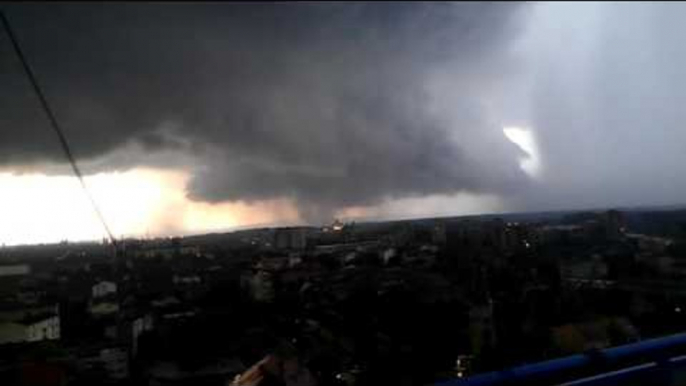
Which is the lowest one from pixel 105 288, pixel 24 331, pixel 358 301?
pixel 358 301

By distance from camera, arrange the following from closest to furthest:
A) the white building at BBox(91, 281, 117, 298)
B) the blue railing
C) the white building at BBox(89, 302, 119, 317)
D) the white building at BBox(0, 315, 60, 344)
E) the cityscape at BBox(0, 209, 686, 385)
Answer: the blue railing → the cityscape at BBox(0, 209, 686, 385) → the white building at BBox(0, 315, 60, 344) → the white building at BBox(91, 281, 117, 298) → the white building at BBox(89, 302, 119, 317)

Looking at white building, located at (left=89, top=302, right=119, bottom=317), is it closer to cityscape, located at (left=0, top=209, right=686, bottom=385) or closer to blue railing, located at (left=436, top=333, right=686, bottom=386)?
cityscape, located at (left=0, top=209, right=686, bottom=385)

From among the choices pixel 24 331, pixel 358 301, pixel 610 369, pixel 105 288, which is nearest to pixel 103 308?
pixel 105 288

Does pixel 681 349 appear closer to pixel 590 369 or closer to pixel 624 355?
pixel 624 355

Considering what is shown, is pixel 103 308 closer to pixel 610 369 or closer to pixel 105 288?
pixel 105 288

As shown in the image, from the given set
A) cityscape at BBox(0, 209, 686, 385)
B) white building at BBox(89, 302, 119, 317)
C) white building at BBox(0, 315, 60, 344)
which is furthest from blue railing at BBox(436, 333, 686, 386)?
white building at BBox(89, 302, 119, 317)

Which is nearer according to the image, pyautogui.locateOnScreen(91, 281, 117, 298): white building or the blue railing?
the blue railing

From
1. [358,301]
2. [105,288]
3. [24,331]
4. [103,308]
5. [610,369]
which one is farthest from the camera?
[358,301]
